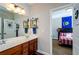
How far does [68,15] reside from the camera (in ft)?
5.79

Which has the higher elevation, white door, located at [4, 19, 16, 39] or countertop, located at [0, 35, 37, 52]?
white door, located at [4, 19, 16, 39]

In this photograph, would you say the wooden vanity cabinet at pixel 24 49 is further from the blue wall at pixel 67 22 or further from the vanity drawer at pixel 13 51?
the blue wall at pixel 67 22

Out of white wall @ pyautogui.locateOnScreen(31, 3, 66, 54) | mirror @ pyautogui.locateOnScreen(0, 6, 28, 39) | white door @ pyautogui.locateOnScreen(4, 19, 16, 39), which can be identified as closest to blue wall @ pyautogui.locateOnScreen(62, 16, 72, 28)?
white wall @ pyautogui.locateOnScreen(31, 3, 66, 54)

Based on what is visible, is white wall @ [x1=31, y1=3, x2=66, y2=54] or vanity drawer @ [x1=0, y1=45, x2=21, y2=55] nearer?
vanity drawer @ [x1=0, y1=45, x2=21, y2=55]

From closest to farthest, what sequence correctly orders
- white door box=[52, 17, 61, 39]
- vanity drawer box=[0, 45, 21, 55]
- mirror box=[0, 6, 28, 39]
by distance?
vanity drawer box=[0, 45, 21, 55] → mirror box=[0, 6, 28, 39] → white door box=[52, 17, 61, 39]

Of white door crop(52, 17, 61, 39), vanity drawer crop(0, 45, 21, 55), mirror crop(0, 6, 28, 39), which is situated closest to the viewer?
vanity drawer crop(0, 45, 21, 55)

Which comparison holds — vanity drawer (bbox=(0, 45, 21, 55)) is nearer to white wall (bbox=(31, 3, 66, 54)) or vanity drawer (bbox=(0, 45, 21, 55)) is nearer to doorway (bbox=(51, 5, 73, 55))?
white wall (bbox=(31, 3, 66, 54))

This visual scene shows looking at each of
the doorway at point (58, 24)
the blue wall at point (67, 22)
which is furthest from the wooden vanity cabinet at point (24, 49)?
the blue wall at point (67, 22)

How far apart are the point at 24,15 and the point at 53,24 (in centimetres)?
60

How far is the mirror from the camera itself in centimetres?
167

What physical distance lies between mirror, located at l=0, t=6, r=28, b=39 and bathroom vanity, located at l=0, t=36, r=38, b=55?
13cm

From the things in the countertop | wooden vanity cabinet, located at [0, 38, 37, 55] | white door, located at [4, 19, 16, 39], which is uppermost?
white door, located at [4, 19, 16, 39]
